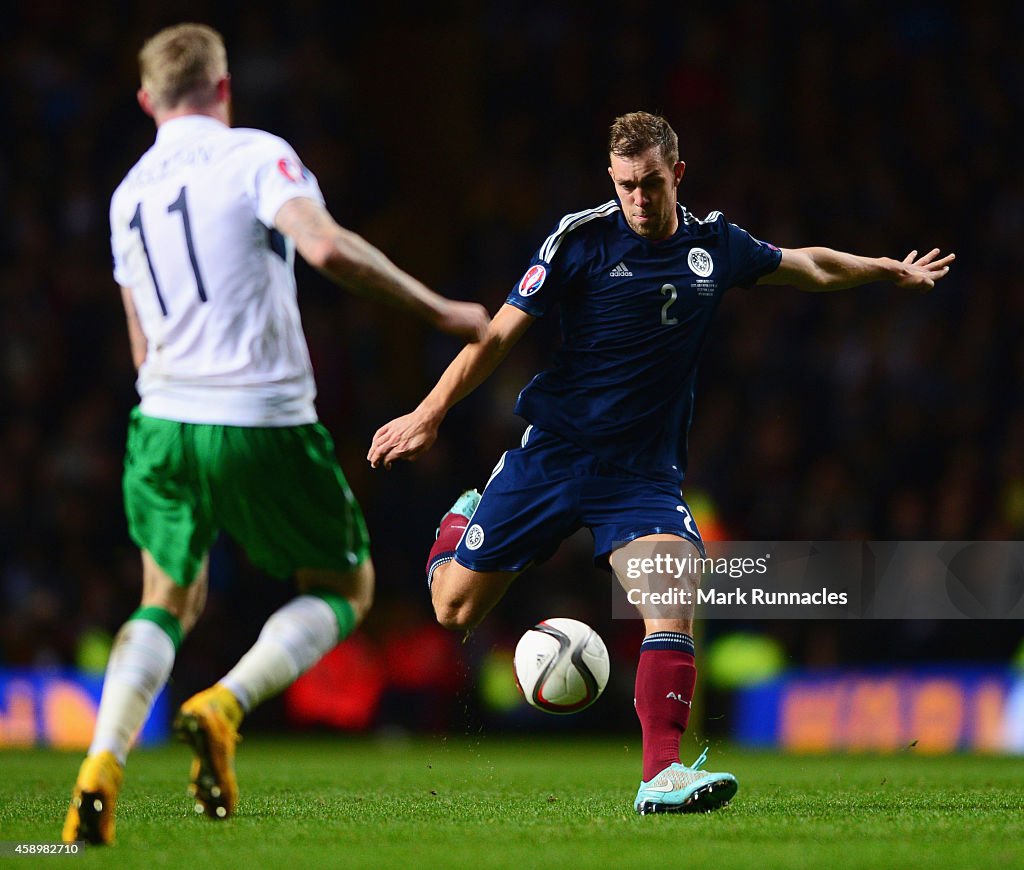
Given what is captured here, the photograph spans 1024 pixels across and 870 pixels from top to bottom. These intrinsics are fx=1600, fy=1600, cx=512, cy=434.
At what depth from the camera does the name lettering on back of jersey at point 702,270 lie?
566cm

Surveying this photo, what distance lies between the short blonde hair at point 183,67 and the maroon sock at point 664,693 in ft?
7.32

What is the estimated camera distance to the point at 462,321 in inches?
169

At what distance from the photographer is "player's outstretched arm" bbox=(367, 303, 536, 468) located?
16.8 ft

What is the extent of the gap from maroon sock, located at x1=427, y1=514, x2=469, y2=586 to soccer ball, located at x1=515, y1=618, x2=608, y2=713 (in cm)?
69

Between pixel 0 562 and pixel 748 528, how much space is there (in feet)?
17.1

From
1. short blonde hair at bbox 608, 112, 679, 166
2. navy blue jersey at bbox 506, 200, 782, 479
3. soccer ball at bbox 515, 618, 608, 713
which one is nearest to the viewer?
short blonde hair at bbox 608, 112, 679, 166

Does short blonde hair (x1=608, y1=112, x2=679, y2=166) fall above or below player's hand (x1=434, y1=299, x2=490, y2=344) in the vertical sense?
above

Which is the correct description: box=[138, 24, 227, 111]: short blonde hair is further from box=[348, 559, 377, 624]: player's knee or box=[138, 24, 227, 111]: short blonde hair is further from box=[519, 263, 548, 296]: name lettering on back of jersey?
box=[348, 559, 377, 624]: player's knee

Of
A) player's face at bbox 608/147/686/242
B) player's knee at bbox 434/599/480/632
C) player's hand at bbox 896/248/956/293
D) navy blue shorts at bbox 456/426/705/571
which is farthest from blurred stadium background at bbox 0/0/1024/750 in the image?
player's face at bbox 608/147/686/242

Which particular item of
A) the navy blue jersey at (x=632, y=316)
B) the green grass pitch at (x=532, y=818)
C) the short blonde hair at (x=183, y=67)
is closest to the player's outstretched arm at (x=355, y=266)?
the short blonde hair at (x=183, y=67)

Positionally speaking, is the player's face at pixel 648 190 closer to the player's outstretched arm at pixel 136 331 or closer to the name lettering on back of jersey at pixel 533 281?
the name lettering on back of jersey at pixel 533 281

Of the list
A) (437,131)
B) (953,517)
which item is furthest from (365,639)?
(437,131)

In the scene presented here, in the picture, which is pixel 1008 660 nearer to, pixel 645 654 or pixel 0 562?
pixel 645 654

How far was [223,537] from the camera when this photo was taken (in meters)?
11.2
